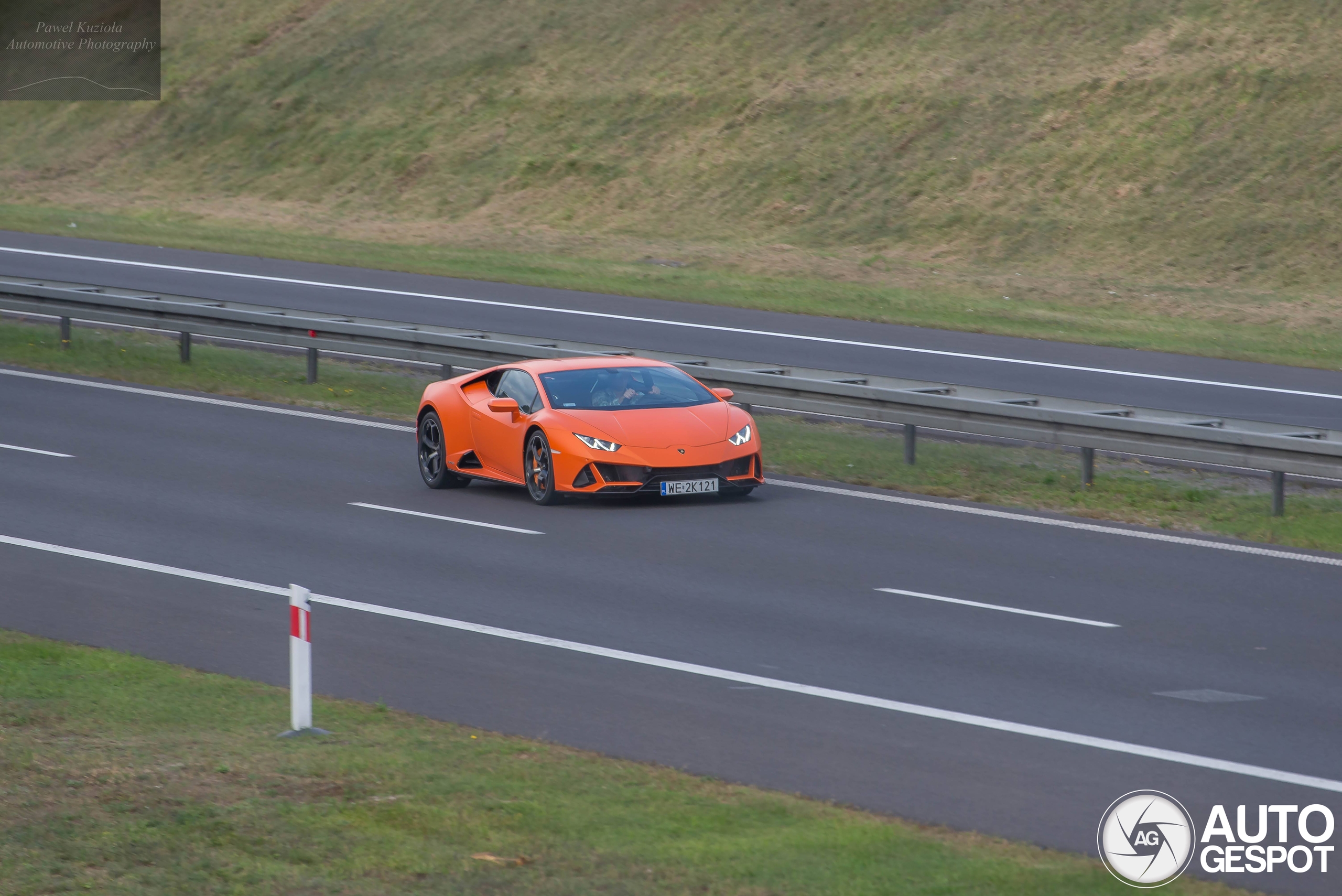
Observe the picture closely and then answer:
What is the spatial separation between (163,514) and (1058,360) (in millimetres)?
14831

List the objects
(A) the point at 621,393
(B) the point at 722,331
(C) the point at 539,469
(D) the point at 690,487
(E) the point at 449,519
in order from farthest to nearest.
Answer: (B) the point at 722,331 → (A) the point at 621,393 → (C) the point at 539,469 → (D) the point at 690,487 → (E) the point at 449,519

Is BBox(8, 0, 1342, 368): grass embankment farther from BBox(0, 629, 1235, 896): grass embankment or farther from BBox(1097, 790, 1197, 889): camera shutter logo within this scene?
BBox(0, 629, 1235, 896): grass embankment

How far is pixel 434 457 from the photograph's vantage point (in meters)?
17.0

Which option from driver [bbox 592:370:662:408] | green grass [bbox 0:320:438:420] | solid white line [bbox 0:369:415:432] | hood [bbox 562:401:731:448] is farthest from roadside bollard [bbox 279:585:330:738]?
green grass [bbox 0:320:438:420]

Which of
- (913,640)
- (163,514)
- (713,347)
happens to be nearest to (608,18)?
(713,347)

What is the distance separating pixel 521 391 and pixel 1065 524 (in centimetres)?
514

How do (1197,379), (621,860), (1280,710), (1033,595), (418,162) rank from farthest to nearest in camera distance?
1. (418,162)
2. (1197,379)
3. (1033,595)
4. (1280,710)
5. (621,860)

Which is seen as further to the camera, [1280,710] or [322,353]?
[322,353]

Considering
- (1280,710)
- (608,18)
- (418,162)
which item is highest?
(608,18)

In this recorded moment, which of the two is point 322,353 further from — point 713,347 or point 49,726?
point 49,726

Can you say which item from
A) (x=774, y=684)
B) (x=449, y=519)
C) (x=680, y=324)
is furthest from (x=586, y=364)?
(x=680, y=324)

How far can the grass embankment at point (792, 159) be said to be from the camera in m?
34.3

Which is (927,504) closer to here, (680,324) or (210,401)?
(210,401)

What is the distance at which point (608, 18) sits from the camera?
54.4m
